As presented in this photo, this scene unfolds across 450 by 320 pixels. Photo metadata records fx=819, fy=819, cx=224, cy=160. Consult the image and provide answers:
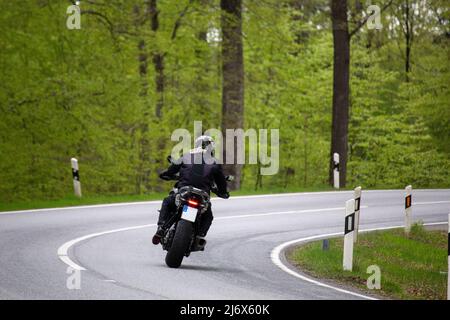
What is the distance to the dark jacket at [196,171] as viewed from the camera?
1161 centimetres

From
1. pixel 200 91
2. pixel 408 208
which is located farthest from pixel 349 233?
pixel 200 91

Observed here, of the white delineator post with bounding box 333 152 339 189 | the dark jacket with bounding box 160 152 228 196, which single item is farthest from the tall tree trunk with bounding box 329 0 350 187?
the dark jacket with bounding box 160 152 228 196

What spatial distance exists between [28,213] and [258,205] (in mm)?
5909

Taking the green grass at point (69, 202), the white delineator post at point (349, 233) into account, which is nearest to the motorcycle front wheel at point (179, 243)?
the white delineator post at point (349, 233)

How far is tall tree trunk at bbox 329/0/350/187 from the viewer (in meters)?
27.3

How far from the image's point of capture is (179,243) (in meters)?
11.2

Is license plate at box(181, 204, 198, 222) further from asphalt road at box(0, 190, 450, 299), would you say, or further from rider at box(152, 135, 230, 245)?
asphalt road at box(0, 190, 450, 299)

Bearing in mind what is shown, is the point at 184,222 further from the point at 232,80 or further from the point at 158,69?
the point at 158,69

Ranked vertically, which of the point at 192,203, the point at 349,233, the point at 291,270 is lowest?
the point at 291,270

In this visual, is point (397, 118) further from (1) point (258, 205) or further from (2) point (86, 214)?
(2) point (86, 214)

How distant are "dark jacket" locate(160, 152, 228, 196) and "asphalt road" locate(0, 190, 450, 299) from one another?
1.17 meters

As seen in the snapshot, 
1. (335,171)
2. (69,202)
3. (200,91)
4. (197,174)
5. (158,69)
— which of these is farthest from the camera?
(200,91)

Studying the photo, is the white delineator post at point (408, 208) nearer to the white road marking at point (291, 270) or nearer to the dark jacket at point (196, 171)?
the white road marking at point (291, 270)

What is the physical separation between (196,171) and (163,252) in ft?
6.12
